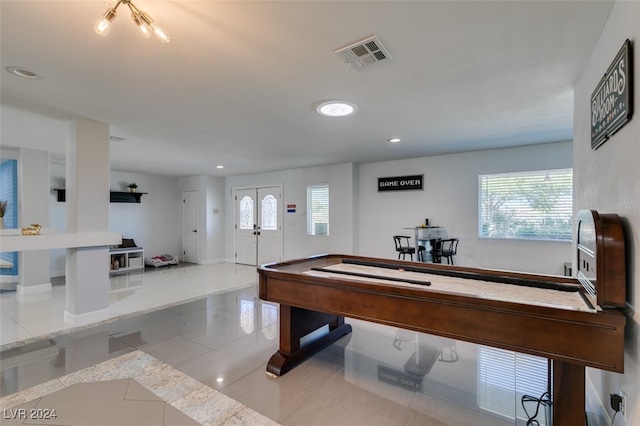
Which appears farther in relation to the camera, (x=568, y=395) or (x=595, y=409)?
(x=595, y=409)

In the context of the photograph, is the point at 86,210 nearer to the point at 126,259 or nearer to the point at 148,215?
the point at 126,259

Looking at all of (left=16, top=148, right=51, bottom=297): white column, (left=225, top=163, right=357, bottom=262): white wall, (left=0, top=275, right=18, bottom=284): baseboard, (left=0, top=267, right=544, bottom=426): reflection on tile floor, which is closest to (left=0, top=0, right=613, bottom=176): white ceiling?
(left=16, top=148, right=51, bottom=297): white column

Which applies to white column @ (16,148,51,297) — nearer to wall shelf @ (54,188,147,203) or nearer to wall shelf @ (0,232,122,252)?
wall shelf @ (54,188,147,203)

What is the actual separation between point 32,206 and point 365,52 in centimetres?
614

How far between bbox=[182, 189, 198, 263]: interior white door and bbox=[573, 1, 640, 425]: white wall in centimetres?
833

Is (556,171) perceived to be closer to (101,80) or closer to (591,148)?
(591,148)

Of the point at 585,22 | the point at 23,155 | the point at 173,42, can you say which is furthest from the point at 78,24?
the point at 23,155

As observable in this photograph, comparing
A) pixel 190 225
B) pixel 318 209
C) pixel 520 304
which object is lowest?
pixel 520 304

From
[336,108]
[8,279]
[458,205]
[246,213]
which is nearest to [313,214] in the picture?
[246,213]

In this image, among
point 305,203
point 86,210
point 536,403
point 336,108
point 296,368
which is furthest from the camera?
point 305,203

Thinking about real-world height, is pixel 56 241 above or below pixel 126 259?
above

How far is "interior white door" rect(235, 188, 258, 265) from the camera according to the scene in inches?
308

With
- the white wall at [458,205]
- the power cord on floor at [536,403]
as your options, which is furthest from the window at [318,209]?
the power cord on floor at [536,403]

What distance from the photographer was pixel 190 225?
8438mm
